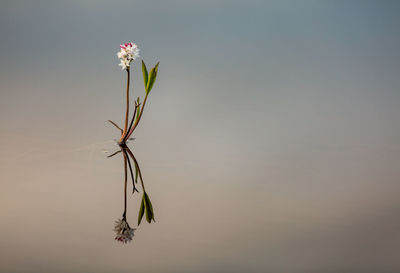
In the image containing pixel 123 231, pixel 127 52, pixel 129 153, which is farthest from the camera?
pixel 127 52

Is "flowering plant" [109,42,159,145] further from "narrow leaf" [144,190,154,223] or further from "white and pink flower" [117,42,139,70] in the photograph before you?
"narrow leaf" [144,190,154,223]

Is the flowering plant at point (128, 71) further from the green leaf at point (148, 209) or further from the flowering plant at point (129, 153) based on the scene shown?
the green leaf at point (148, 209)

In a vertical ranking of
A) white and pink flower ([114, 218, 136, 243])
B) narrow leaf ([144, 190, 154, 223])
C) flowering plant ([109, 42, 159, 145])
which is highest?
flowering plant ([109, 42, 159, 145])

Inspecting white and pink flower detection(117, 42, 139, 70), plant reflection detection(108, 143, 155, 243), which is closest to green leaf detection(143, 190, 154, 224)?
plant reflection detection(108, 143, 155, 243)

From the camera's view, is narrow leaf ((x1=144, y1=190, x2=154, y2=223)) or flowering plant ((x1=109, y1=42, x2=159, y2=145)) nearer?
narrow leaf ((x1=144, y1=190, x2=154, y2=223))

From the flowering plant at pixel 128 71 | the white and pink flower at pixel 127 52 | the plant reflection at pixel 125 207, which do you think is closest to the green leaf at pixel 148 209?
the plant reflection at pixel 125 207

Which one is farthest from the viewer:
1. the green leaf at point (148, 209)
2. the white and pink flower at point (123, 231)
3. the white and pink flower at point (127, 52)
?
the white and pink flower at point (127, 52)

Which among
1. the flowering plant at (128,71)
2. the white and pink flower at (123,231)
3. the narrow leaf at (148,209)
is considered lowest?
the white and pink flower at (123,231)

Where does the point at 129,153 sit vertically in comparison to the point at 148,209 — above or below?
above

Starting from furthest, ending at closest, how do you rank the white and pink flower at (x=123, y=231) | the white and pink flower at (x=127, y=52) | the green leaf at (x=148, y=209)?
1. the white and pink flower at (x=127, y=52)
2. the green leaf at (x=148, y=209)
3. the white and pink flower at (x=123, y=231)

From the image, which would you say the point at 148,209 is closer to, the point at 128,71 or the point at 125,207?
the point at 125,207

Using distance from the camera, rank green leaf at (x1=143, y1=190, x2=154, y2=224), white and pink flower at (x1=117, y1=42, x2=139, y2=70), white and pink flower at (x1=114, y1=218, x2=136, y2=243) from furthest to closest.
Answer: white and pink flower at (x1=117, y1=42, x2=139, y2=70) → green leaf at (x1=143, y1=190, x2=154, y2=224) → white and pink flower at (x1=114, y1=218, x2=136, y2=243)

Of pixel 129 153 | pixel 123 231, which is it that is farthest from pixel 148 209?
pixel 129 153

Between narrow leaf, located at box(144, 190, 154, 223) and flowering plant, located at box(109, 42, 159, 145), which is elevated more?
flowering plant, located at box(109, 42, 159, 145)
